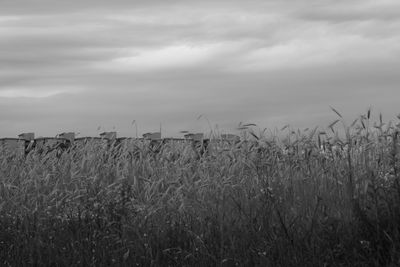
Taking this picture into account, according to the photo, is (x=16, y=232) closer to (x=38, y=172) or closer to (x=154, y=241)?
(x=154, y=241)

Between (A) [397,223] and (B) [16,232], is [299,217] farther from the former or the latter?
(B) [16,232]

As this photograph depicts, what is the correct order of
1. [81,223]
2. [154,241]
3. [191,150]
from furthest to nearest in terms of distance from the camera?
[191,150]
[81,223]
[154,241]

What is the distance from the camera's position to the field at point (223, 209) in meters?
6.74

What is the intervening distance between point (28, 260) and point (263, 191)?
8.89ft

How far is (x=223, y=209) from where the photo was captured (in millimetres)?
7668

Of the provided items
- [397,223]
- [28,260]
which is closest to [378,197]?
[397,223]

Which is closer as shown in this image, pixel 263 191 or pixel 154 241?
pixel 154 241

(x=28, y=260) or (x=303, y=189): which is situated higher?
(x=303, y=189)

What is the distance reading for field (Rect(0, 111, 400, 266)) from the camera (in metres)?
6.74

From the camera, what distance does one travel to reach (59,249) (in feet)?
24.5

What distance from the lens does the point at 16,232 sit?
8.05 metres

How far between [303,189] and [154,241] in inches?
76.9

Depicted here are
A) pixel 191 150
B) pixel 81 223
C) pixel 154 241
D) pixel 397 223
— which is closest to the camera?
pixel 397 223

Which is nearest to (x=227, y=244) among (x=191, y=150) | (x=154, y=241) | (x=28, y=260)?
(x=154, y=241)
